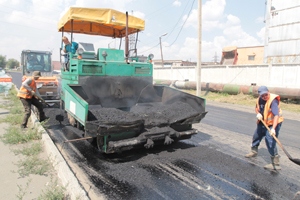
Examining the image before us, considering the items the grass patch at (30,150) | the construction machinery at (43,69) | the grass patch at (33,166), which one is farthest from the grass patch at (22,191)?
the construction machinery at (43,69)

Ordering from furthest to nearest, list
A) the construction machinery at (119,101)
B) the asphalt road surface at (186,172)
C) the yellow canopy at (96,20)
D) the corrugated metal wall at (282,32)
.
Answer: the corrugated metal wall at (282,32), the yellow canopy at (96,20), the construction machinery at (119,101), the asphalt road surface at (186,172)

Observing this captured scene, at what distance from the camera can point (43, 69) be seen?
1129cm

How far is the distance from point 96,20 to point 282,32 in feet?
67.2

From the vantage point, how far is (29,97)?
A: 591 cm

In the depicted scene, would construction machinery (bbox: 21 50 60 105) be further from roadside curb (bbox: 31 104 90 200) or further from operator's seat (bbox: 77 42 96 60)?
roadside curb (bbox: 31 104 90 200)

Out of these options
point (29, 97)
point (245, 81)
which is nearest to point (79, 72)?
point (29, 97)

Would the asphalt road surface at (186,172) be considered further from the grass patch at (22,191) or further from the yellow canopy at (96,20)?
the yellow canopy at (96,20)

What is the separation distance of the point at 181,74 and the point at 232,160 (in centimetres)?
1743

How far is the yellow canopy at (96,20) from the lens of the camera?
5305 millimetres

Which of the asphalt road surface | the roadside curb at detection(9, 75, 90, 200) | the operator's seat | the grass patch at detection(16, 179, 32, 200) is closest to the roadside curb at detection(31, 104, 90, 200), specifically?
the roadside curb at detection(9, 75, 90, 200)

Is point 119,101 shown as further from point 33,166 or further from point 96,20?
point 33,166

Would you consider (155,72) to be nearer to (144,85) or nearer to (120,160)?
(144,85)

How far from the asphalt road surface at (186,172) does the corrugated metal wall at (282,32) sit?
1790 cm

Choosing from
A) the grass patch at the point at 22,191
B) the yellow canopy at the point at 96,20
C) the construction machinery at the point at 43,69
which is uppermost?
the yellow canopy at the point at 96,20
